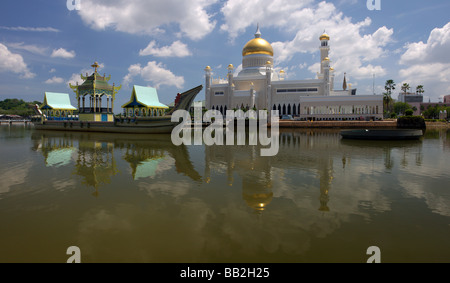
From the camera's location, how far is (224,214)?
20.1 ft

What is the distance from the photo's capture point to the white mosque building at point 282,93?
1991 inches

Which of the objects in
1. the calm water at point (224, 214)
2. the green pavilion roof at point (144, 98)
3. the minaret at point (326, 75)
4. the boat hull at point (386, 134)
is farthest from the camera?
the minaret at point (326, 75)

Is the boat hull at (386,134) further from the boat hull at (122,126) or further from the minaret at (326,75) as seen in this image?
the minaret at (326,75)

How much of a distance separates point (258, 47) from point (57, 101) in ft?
148

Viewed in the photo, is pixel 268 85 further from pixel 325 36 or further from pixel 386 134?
pixel 386 134

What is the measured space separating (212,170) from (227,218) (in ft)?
17.5

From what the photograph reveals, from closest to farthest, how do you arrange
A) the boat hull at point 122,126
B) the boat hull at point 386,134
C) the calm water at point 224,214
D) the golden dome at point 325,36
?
the calm water at point 224,214
the boat hull at point 386,134
the boat hull at point 122,126
the golden dome at point 325,36

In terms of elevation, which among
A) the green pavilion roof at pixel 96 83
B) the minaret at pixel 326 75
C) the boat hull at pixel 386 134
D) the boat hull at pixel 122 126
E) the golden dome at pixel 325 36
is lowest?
the boat hull at pixel 386 134

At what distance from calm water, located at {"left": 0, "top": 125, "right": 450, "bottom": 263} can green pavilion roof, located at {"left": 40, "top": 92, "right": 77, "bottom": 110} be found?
4160 cm

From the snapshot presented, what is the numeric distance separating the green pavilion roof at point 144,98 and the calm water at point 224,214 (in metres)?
22.6

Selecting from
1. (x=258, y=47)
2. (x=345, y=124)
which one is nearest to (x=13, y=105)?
(x=258, y=47)

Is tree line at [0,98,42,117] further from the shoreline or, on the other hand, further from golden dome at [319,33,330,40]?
golden dome at [319,33,330,40]

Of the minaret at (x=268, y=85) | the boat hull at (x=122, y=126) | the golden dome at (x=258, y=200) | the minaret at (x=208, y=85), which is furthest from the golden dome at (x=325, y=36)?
the golden dome at (x=258, y=200)

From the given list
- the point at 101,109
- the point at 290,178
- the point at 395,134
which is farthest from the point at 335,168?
the point at 101,109
